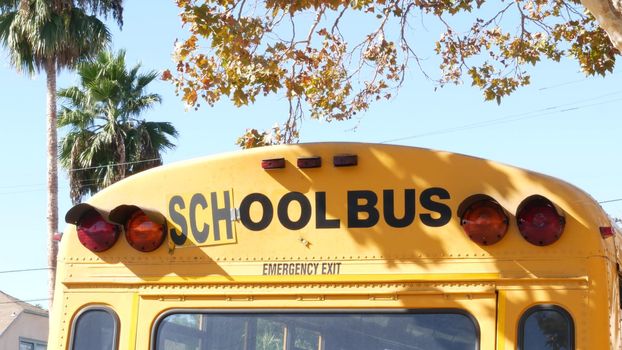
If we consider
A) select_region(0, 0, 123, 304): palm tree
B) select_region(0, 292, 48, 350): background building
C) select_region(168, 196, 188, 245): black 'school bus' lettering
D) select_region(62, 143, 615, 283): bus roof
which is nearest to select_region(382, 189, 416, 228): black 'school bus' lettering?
select_region(62, 143, 615, 283): bus roof

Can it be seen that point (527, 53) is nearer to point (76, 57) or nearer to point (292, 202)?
point (292, 202)

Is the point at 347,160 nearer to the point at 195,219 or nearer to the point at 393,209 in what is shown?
the point at 393,209

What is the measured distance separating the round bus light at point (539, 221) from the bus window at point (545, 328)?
0.91 ft

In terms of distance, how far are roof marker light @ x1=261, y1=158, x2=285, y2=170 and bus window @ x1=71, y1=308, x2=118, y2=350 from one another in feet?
3.12

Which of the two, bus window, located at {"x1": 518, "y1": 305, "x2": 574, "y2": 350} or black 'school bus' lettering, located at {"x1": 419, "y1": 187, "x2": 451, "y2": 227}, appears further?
black 'school bus' lettering, located at {"x1": 419, "y1": 187, "x2": 451, "y2": 227}

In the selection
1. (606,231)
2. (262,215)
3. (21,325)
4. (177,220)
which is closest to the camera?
(606,231)

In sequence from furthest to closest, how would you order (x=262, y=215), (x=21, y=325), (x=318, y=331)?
(x=21, y=325) → (x=262, y=215) → (x=318, y=331)

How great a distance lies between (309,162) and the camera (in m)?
5.00

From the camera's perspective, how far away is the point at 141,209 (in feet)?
16.8

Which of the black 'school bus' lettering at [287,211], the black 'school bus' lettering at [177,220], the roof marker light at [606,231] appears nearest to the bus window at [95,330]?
the black 'school bus' lettering at [177,220]

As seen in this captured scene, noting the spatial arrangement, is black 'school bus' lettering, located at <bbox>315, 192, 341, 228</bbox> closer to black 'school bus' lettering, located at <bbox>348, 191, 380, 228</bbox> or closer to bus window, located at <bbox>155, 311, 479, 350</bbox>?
black 'school bus' lettering, located at <bbox>348, 191, 380, 228</bbox>

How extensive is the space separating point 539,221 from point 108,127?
2109 cm

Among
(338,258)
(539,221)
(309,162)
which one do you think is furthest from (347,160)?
(539,221)

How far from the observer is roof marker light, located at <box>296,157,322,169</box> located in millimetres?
4988
